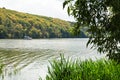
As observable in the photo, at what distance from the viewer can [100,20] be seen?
25.2ft

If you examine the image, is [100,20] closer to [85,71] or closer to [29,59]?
[85,71]

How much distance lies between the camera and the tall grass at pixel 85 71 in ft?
40.5

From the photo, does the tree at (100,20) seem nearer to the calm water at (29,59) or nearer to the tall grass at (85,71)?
the tall grass at (85,71)

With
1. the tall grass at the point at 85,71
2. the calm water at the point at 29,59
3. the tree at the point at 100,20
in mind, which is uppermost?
the tree at the point at 100,20

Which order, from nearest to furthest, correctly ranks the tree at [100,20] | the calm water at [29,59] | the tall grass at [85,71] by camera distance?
1. the tree at [100,20]
2. the tall grass at [85,71]
3. the calm water at [29,59]

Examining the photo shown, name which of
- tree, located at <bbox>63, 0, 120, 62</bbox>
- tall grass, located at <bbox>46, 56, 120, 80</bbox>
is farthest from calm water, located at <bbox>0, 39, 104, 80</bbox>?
tree, located at <bbox>63, 0, 120, 62</bbox>

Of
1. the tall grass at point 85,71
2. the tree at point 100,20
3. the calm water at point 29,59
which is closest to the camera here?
the tree at point 100,20

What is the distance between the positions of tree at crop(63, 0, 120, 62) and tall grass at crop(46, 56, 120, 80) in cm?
433

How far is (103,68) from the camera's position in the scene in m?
13.1

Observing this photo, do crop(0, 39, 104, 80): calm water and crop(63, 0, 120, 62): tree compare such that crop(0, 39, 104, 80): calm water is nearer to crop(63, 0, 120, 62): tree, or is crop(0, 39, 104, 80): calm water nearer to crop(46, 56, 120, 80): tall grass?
crop(46, 56, 120, 80): tall grass

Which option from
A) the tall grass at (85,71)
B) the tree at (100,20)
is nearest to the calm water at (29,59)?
the tall grass at (85,71)

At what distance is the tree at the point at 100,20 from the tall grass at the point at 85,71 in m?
4.33

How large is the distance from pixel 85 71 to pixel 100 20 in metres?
5.58

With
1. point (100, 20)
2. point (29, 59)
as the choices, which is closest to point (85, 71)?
point (100, 20)
